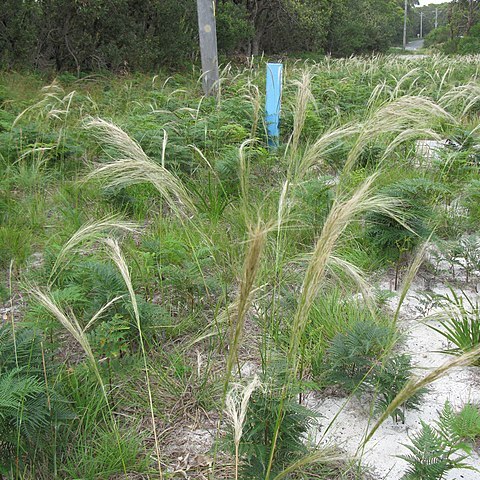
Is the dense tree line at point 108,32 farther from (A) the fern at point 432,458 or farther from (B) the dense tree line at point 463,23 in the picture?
(B) the dense tree line at point 463,23

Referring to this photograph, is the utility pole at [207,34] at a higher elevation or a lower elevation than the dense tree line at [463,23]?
lower

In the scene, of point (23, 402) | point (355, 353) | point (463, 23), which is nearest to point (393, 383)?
point (355, 353)

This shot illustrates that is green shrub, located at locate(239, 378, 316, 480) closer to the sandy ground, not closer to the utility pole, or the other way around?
the sandy ground

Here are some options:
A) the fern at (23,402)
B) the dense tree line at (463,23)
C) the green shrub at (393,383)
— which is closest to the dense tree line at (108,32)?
the fern at (23,402)

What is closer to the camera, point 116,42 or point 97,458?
point 97,458

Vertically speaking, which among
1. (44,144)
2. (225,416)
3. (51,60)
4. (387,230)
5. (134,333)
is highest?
(51,60)

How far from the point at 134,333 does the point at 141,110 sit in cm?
415

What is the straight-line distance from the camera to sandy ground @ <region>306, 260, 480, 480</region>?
181 cm

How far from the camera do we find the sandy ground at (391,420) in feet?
5.92

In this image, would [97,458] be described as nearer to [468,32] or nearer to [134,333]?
[134,333]

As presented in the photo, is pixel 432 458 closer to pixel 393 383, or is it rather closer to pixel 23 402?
pixel 393 383

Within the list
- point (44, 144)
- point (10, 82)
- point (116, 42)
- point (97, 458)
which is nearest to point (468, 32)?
point (116, 42)

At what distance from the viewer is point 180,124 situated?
4.46 metres

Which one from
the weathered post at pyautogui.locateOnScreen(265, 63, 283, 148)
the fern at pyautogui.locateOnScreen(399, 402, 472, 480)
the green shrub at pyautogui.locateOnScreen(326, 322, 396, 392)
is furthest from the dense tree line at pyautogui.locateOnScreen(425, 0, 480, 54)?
the fern at pyautogui.locateOnScreen(399, 402, 472, 480)
